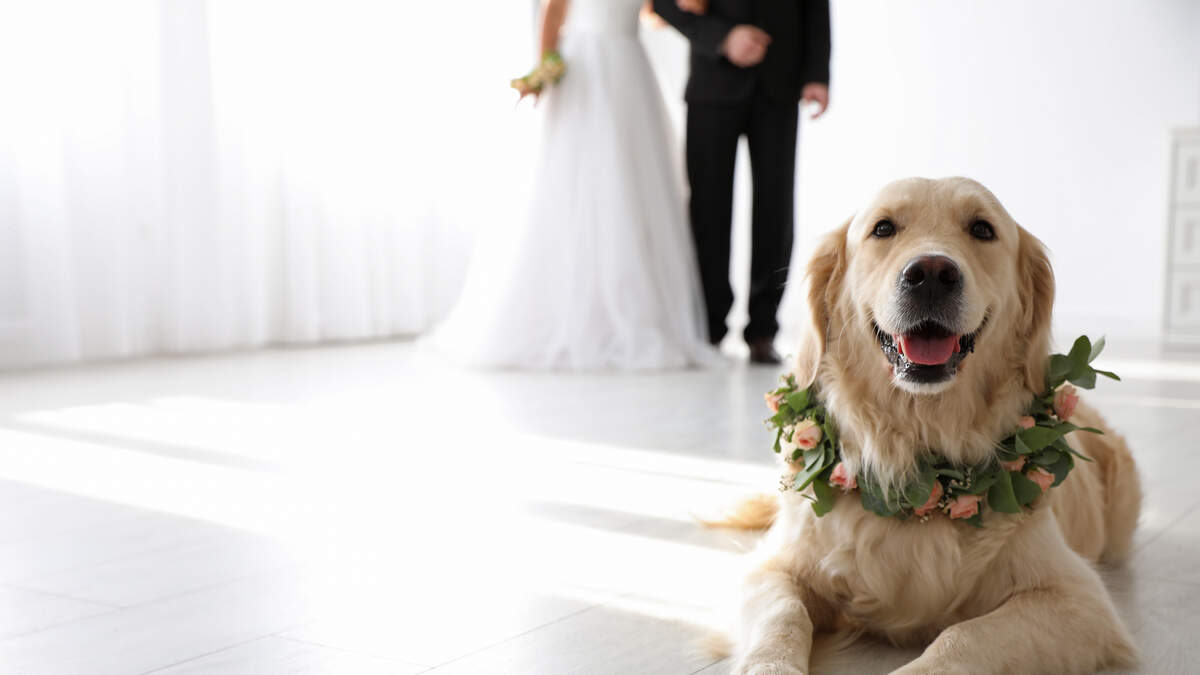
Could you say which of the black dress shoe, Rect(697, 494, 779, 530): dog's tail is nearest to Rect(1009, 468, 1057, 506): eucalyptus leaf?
Rect(697, 494, 779, 530): dog's tail

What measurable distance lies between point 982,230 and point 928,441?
0.29 m

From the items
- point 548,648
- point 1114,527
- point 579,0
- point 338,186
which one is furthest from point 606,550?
point 338,186

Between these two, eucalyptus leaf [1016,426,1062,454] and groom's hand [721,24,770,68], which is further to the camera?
groom's hand [721,24,770,68]

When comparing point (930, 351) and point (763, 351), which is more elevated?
point (930, 351)

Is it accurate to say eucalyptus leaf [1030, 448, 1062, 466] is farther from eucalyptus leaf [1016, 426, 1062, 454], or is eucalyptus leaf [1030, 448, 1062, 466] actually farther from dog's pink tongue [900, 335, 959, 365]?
dog's pink tongue [900, 335, 959, 365]

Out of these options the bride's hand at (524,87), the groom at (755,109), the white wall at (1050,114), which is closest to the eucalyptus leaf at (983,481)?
the groom at (755,109)

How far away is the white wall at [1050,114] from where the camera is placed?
627 cm

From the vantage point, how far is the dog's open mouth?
147cm

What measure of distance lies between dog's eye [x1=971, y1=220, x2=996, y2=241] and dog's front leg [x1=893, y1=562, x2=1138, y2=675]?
17.8 inches

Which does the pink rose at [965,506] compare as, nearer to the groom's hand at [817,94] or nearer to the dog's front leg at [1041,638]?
the dog's front leg at [1041,638]

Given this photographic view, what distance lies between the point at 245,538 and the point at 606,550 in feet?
2.09

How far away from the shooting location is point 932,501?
4.83 feet

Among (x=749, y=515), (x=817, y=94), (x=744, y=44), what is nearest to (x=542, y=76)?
(x=744, y=44)

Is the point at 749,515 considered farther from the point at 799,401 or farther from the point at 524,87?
the point at 524,87
